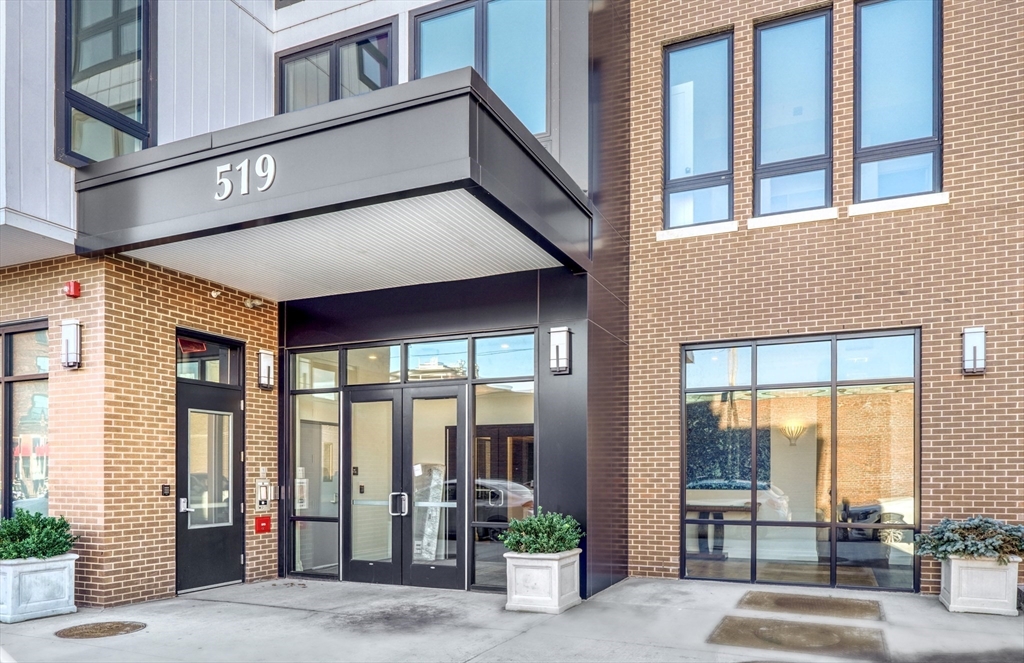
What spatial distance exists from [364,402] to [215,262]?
99.9 inches

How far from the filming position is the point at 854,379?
28.9ft

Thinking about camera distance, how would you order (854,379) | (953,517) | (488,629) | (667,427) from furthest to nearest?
(667,427) → (854,379) → (953,517) → (488,629)

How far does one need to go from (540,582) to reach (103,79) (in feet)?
23.1

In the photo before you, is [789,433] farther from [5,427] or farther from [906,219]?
[5,427]

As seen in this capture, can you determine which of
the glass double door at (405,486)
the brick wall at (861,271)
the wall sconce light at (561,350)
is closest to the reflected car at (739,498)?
the brick wall at (861,271)

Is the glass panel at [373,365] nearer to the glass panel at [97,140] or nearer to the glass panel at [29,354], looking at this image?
the glass panel at [29,354]

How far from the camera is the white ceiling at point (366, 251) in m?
7.00

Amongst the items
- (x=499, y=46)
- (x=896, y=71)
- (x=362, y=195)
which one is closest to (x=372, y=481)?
(x=362, y=195)

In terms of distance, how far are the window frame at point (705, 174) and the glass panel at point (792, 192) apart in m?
0.39

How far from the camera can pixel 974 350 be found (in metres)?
8.17

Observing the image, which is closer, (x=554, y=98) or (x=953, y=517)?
(x=953, y=517)

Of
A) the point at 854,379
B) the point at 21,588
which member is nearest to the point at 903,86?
the point at 854,379

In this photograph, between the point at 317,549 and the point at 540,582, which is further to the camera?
the point at 317,549

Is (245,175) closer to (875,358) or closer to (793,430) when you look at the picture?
(793,430)
